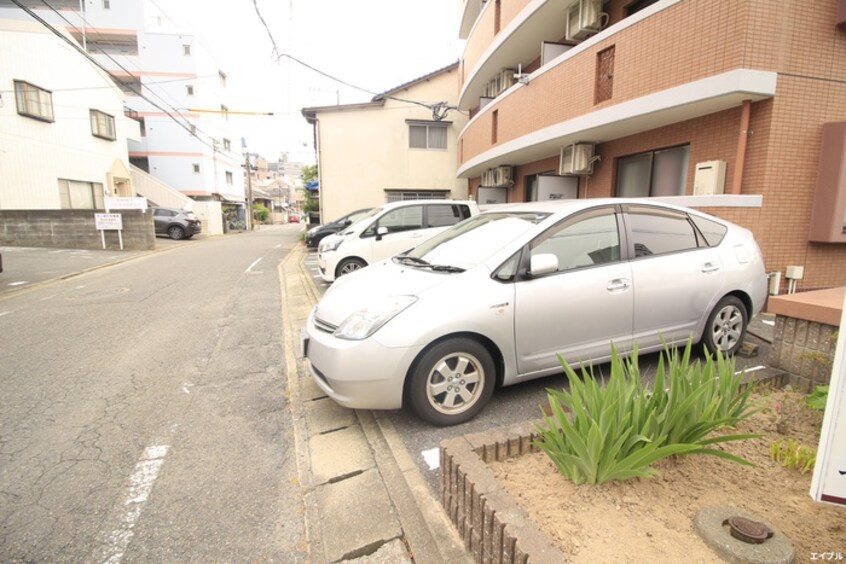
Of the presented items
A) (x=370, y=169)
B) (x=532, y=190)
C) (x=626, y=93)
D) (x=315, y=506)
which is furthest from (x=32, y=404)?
(x=370, y=169)

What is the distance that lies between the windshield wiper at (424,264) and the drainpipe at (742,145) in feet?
16.0

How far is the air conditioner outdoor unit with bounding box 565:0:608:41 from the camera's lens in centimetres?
823

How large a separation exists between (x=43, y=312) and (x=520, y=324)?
737 centimetres

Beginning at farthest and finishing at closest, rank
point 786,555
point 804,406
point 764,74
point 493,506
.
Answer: point 764,74 < point 804,406 < point 493,506 < point 786,555

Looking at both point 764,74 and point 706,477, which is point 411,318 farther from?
point 764,74

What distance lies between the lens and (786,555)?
1.55 m

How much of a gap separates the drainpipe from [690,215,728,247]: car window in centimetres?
253

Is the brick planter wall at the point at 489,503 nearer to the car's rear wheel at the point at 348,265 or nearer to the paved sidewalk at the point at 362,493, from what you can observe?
the paved sidewalk at the point at 362,493

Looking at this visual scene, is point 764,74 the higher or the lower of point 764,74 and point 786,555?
the higher

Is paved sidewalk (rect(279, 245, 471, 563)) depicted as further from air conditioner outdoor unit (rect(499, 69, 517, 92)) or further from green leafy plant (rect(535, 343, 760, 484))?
air conditioner outdoor unit (rect(499, 69, 517, 92))

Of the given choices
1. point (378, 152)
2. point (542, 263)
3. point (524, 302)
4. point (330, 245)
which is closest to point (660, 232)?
point (542, 263)

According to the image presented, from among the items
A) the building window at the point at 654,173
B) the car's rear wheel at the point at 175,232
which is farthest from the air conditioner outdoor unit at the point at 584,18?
the car's rear wheel at the point at 175,232

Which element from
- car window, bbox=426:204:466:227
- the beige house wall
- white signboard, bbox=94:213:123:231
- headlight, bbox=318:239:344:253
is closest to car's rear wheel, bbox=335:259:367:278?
headlight, bbox=318:239:344:253

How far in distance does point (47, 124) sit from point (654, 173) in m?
22.0
